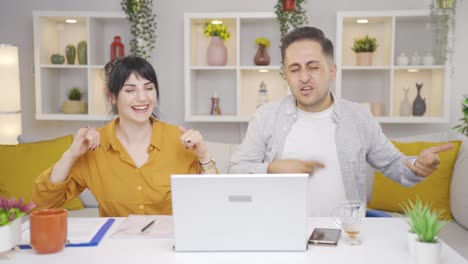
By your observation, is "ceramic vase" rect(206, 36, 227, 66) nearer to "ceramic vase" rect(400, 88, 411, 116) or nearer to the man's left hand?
"ceramic vase" rect(400, 88, 411, 116)

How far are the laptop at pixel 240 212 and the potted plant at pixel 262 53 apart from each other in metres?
2.65

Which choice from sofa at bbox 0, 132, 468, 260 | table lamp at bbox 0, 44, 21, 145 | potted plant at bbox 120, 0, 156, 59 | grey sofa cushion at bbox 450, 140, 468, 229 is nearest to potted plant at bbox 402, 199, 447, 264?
sofa at bbox 0, 132, 468, 260

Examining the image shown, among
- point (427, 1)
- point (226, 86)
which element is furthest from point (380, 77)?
point (226, 86)

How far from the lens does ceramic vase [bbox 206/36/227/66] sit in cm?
389

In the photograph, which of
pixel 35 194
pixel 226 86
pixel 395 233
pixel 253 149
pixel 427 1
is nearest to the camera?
pixel 395 233

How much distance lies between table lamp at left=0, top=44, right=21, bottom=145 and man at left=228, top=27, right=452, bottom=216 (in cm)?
218

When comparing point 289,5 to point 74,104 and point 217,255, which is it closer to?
point 74,104

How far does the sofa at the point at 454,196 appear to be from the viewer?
2.74 meters

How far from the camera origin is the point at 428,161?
1.84m

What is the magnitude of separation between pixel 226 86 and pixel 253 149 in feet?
6.30

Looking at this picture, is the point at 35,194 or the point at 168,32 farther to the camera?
the point at 168,32

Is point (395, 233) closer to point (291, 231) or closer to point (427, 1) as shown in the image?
point (291, 231)

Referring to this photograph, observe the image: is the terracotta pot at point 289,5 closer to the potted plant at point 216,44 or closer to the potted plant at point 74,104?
the potted plant at point 216,44

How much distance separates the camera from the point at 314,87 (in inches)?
85.2
